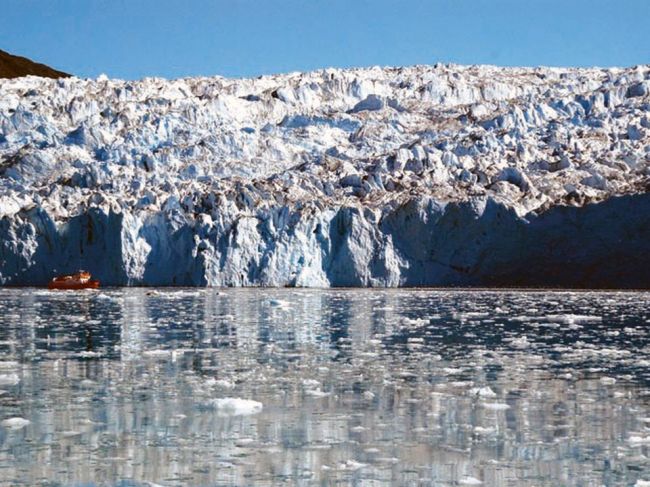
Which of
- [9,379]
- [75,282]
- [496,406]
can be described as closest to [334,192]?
[75,282]

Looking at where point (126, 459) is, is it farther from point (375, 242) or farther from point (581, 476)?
point (375, 242)

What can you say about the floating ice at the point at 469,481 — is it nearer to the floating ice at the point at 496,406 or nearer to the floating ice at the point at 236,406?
the floating ice at the point at 496,406

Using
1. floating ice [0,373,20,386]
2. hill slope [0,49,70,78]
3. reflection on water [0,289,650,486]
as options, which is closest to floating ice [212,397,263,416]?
reflection on water [0,289,650,486]

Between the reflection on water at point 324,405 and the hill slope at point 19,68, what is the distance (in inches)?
4459

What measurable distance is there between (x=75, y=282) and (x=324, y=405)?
2742 cm

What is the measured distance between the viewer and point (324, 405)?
764cm

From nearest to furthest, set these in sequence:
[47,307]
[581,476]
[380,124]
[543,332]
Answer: [581,476], [543,332], [47,307], [380,124]

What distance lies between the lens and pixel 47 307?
866 inches

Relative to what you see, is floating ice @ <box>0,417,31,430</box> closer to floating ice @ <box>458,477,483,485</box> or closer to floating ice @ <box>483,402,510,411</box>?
floating ice @ <box>458,477,483,485</box>

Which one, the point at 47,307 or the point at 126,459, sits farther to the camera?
the point at 47,307

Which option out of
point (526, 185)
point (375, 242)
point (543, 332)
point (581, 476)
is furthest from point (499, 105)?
point (581, 476)

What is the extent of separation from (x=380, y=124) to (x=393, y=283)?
15110 mm

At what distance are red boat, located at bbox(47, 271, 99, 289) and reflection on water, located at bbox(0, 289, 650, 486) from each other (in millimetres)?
18211

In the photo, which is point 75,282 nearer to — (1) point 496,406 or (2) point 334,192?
(2) point 334,192
